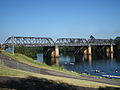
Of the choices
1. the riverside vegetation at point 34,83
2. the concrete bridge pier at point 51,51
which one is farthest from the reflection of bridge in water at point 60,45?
the riverside vegetation at point 34,83

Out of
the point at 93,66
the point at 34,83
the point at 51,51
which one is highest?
the point at 51,51

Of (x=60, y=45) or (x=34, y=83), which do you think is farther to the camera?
(x=60, y=45)

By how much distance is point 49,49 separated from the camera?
141 metres

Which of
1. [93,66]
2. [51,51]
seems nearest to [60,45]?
[51,51]

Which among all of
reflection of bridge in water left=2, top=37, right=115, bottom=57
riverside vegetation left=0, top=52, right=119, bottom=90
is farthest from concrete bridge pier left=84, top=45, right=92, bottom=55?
riverside vegetation left=0, top=52, right=119, bottom=90

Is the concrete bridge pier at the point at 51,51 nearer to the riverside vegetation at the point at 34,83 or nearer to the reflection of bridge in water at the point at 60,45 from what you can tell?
the reflection of bridge in water at the point at 60,45

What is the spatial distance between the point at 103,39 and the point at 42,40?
81.1m

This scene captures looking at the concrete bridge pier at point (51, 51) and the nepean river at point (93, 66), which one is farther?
the concrete bridge pier at point (51, 51)

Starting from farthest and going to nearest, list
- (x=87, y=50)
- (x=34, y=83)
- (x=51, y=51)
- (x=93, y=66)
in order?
(x=87, y=50) < (x=51, y=51) < (x=93, y=66) < (x=34, y=83)

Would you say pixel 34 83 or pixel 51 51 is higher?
pixel 51 51

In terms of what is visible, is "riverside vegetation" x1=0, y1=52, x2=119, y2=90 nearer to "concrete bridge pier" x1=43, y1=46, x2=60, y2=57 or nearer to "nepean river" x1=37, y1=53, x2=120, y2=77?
"nepean river" x1=37, y1=53, x2=120, y2=77

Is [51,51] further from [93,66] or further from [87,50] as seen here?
[93,66]

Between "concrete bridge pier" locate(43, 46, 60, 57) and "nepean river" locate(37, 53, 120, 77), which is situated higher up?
"concrete bridge pier" locate(43, 46, 60, 57)

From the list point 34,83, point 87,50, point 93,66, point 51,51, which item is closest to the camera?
point 34,83
